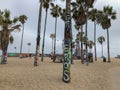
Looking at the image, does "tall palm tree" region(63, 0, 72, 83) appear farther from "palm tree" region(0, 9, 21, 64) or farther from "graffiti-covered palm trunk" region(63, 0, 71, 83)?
"palm tree" region(0, 9, 21, 64)

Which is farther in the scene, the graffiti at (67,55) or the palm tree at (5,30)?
the palm tree at (5,30)

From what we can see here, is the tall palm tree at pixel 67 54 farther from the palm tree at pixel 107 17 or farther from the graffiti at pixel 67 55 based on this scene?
the palm tree at pixel 107 17

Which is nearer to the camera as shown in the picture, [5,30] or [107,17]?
[5,30]

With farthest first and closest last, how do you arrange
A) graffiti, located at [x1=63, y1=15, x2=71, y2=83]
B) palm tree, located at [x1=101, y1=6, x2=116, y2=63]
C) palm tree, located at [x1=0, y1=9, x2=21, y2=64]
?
palm tree, located at [x1=101, y1=6, x2=116, y2=63] → palm tree, located at [x1=0, y1=9, x2=21, y2=64] → graffiti, located at [x1=63, y1=15, x2=71, y2=83]

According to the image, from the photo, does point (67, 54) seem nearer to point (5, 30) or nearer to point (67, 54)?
point (67, 54)

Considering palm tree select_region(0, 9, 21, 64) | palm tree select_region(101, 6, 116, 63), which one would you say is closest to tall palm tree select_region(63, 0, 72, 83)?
palm tree select_region(0, 9, 21, 64)

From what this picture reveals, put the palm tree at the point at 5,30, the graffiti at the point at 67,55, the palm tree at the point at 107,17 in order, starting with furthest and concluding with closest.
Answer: the palm tree at the point at 107,17 → the palm tree at the point at 5,30 → the graffiti at the point at 67,55

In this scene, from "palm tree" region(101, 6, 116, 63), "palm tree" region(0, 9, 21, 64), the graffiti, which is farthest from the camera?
"palm tree" region(101, 6, 116, 63)

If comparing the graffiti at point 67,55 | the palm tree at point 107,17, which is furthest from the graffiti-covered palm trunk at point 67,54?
the palm tree at point 107,17

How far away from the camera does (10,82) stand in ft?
61.3

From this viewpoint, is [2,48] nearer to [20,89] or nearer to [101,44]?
[20,89]

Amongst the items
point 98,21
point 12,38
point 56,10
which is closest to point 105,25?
point 98,21

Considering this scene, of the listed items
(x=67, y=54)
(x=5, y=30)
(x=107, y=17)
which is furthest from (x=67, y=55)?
(x=107, y=17)

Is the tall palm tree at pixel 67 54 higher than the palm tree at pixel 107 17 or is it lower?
lower
